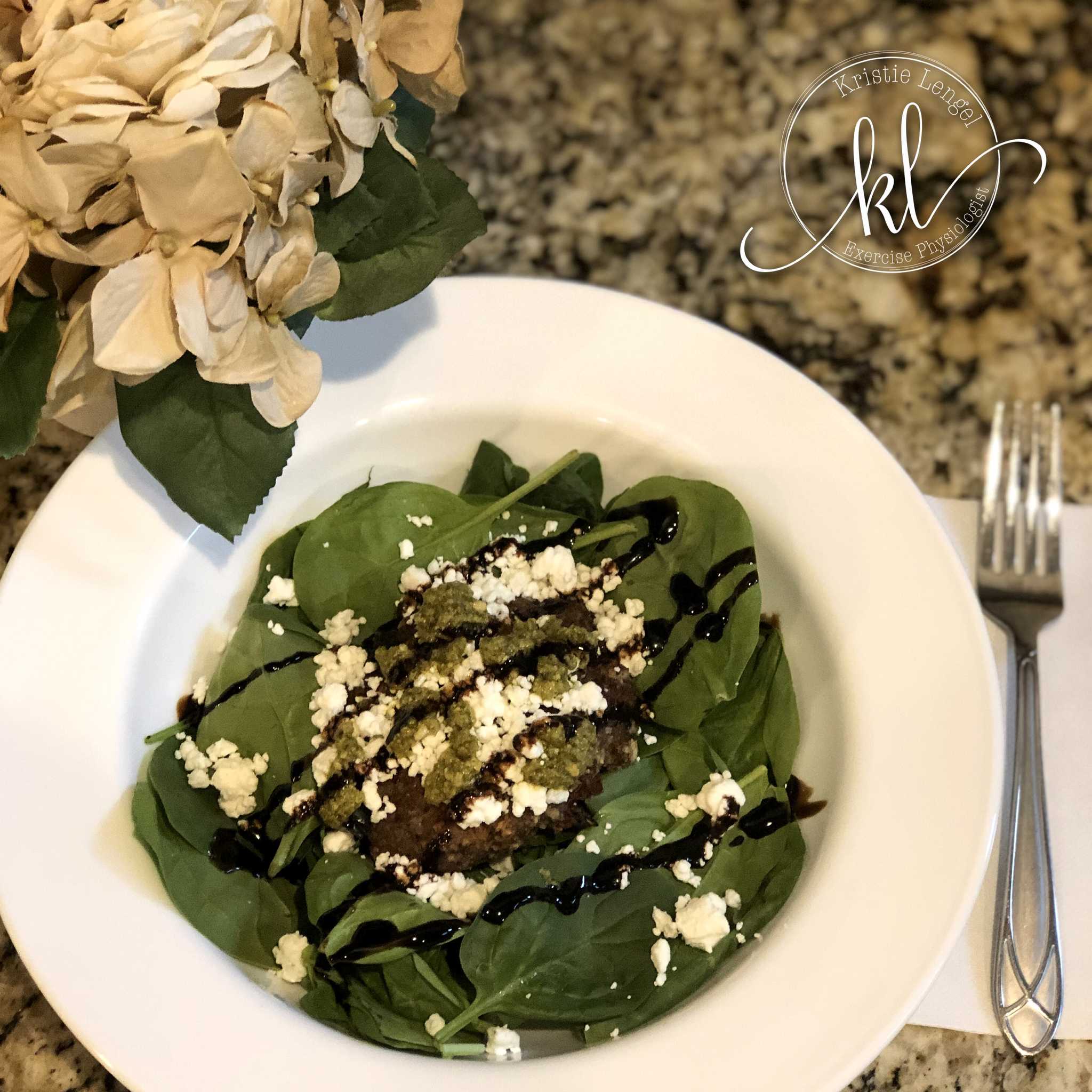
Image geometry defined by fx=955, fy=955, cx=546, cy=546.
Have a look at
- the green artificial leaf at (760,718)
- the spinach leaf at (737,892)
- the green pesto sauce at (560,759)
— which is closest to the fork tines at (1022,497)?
the green artificial leaf at (760,718)

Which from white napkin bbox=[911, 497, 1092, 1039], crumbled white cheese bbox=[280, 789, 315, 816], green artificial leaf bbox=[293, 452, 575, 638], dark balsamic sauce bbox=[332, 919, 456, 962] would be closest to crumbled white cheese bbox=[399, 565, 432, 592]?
green artificial leaf bbox=[293, 452, 575, 638]

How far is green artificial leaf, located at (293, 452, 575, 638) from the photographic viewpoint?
100 centimetres

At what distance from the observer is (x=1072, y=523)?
113 cm

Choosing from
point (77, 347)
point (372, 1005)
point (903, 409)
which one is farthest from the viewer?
point (903, 409)

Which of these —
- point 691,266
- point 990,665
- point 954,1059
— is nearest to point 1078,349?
point 691,266

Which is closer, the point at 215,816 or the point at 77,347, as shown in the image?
the point at 77,347

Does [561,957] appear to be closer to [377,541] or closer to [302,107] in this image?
[377,541]

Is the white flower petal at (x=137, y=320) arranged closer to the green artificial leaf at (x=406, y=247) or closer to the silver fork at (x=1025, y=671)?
the green artificial leaf at (x=406, y=247)

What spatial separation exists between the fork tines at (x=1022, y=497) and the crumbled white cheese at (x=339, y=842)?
764 mm

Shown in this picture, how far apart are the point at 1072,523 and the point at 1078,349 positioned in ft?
1.00

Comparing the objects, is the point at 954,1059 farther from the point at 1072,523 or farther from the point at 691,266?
the point at 691,266

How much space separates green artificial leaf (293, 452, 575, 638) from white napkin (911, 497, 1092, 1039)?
57 centimetres

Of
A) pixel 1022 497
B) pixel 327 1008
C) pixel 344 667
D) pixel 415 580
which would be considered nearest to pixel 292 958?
pixel 327 1008

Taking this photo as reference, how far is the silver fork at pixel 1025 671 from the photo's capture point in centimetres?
91
